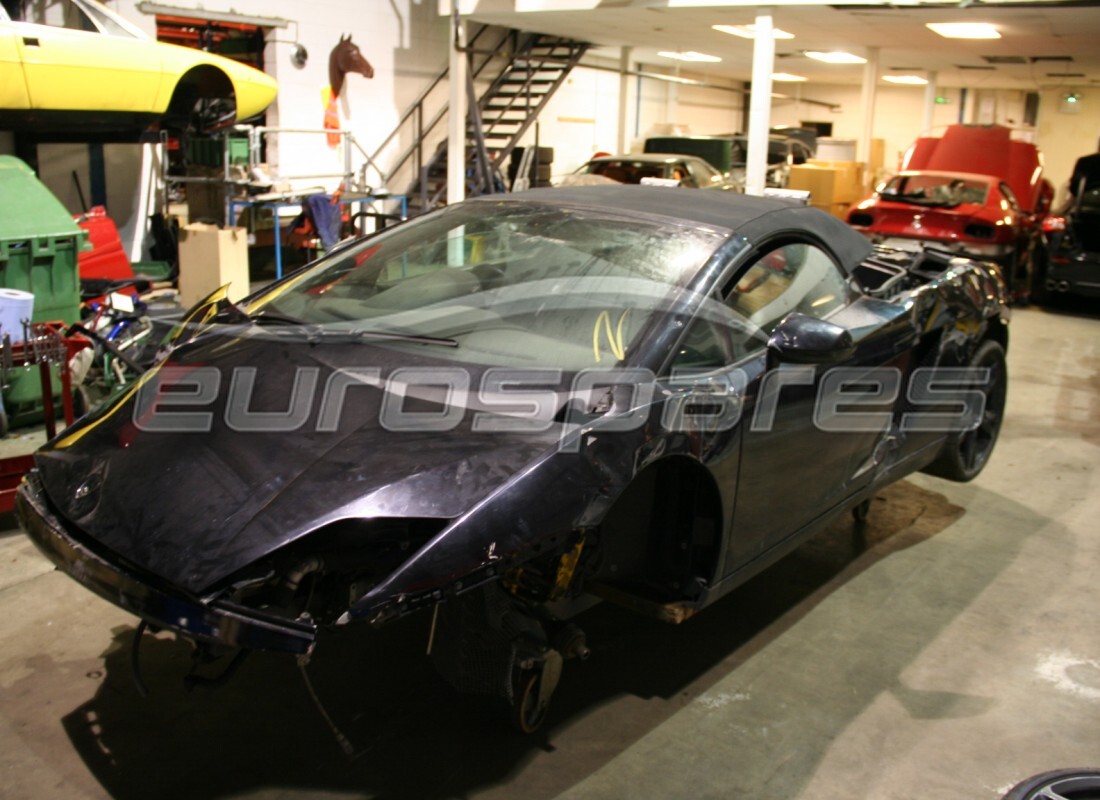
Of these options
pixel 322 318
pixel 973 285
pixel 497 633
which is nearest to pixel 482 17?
pixel 973 285

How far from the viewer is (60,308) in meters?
5.62

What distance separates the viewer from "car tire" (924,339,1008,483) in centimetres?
462

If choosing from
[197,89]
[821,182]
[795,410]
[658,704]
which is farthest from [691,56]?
[658,704]

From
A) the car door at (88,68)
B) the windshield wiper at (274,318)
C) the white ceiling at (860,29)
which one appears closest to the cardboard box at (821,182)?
the white ceiling at (860,29)

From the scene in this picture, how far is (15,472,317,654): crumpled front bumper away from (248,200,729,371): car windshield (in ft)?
3.27

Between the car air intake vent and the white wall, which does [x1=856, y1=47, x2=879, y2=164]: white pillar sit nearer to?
the car air intake vent

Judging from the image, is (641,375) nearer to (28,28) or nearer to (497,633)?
(497,633)

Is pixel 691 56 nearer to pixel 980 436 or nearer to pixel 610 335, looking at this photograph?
pixel 980 436

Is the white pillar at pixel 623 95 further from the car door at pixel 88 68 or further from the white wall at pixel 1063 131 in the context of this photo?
the white wall at pixel 1063 131

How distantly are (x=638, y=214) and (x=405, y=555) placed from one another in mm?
1600

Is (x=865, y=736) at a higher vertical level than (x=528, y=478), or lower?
lower

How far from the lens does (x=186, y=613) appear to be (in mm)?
2090

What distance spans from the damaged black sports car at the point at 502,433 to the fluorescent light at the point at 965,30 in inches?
344

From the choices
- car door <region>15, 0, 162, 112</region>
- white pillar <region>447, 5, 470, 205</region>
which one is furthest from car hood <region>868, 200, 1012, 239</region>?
car door <region>15, 0, 162, 112</region>
